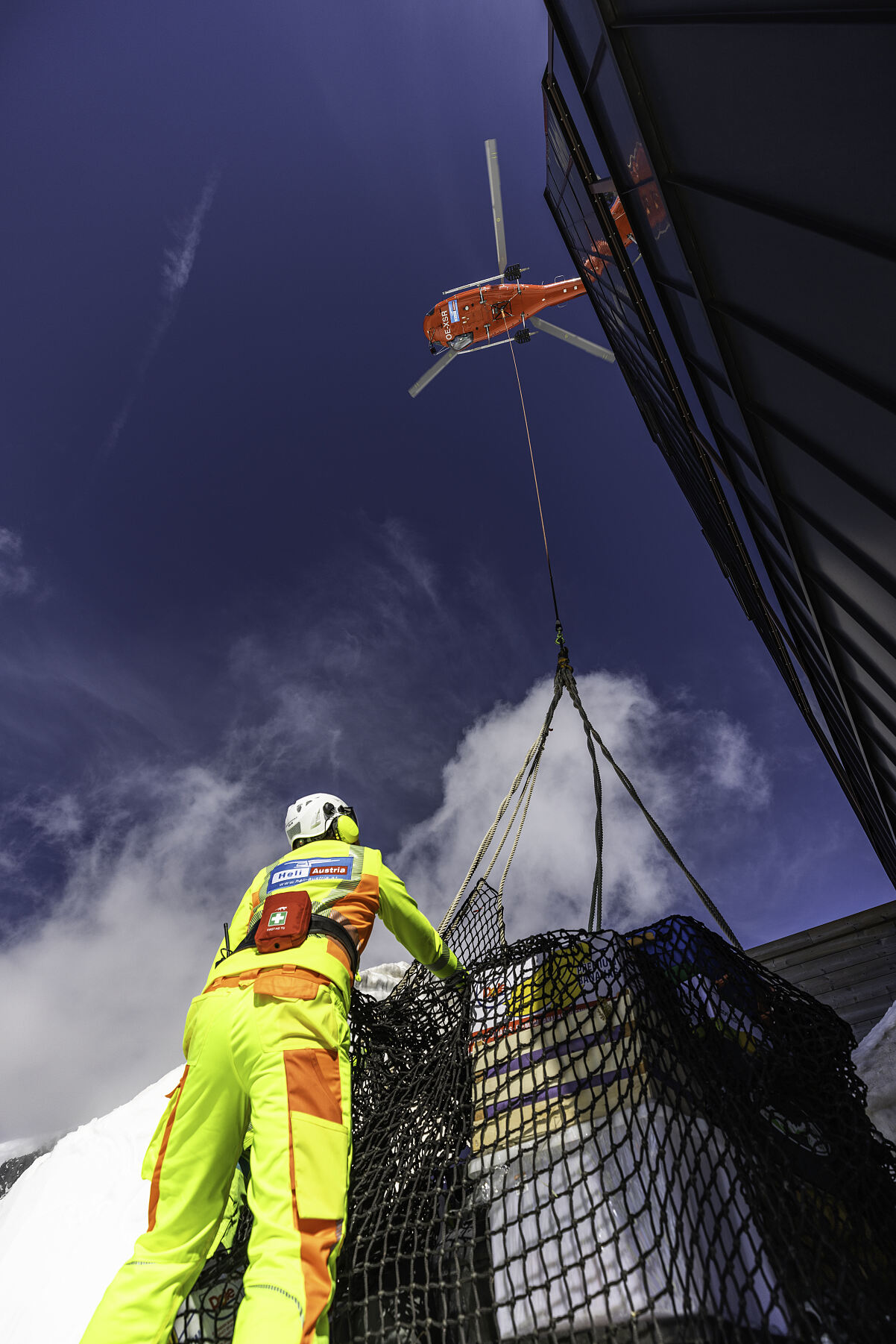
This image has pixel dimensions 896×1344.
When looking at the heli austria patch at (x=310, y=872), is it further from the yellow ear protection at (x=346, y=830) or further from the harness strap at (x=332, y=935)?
the yellow ear protection at (x=346, y=830)

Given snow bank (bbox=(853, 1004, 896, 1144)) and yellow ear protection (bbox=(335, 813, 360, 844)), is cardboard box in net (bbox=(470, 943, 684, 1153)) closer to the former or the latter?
yellow ear protection (bbox=(335, 813, 360, 844))

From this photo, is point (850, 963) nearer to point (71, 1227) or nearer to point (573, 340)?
point (71, 1227)

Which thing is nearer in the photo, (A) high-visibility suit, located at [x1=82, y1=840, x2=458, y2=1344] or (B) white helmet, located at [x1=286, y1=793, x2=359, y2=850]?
(A) high-visibility suit, located at [x1=82, y1=840, x2=458, y2=1344]

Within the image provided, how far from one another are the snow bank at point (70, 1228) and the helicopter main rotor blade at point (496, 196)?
12450mm

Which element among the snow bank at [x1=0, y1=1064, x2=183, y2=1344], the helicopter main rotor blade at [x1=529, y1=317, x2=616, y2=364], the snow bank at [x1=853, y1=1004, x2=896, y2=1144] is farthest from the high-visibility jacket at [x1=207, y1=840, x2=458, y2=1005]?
the helicopter main rotor blade at [x1=529, y1=317, x2=616, y2=364]

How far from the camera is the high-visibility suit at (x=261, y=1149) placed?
67.5 inches

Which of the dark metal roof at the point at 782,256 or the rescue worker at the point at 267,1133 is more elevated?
Result: the dark metal roof at the point at 782,256

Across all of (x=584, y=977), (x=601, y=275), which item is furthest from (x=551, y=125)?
(x=584, y=977)

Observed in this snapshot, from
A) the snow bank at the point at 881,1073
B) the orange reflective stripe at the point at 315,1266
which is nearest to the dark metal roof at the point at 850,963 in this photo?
the snow bank at the point at 881,1073

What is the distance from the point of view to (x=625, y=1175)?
1976 mm

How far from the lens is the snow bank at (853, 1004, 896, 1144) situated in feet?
9.40

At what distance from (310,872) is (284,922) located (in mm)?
361

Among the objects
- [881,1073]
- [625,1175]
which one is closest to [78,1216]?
[625,1175]

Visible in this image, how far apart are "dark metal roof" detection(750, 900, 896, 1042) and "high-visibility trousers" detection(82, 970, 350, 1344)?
12.8 ft
